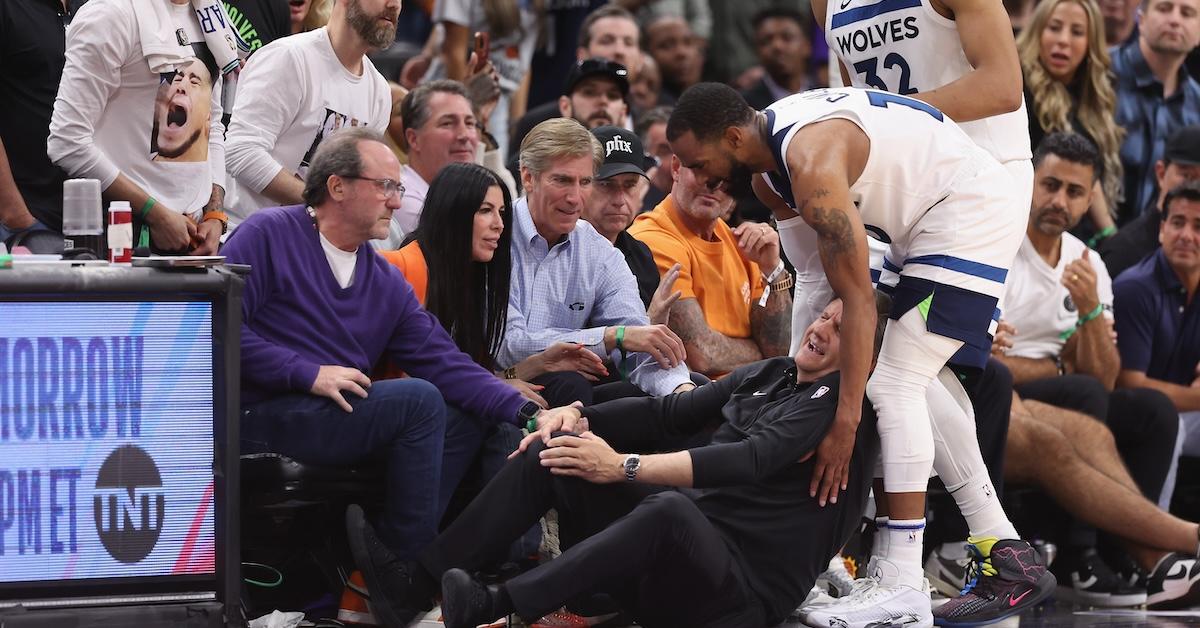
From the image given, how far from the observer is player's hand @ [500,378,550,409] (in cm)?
552

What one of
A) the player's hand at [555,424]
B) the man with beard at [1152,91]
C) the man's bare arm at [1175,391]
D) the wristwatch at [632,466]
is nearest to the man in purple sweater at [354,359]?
the player's hand at [555,424]

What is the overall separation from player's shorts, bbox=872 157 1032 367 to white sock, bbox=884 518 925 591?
61 centimetres

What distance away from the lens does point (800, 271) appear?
552 centimetres

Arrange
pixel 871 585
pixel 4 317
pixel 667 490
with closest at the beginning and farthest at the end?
pixel 4 317
pixel 667 490
pixel 871 585

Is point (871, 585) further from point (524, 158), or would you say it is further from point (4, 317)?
point (4, 317)

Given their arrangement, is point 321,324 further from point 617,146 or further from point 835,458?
point 617,146

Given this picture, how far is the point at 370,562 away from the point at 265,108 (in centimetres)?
196

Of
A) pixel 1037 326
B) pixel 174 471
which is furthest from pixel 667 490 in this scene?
pixel 1037 326

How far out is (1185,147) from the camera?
788cm

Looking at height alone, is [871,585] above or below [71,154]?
below

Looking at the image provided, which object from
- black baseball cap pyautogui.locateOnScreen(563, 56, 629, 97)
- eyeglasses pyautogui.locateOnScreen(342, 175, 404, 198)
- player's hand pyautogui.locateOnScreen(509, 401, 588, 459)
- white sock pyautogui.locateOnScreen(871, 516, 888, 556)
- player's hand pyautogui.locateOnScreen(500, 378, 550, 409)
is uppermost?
black baseball cap pyautogui.locateOnScreen(563, 56, 629, 97)

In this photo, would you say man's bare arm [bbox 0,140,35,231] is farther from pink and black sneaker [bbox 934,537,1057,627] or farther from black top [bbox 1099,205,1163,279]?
black top [bbox 1099,205,1163,279]

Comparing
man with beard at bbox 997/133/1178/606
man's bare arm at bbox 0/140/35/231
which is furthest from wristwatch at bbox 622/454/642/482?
man with beard at bbox 997/133/1178/606

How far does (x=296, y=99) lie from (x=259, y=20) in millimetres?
600
